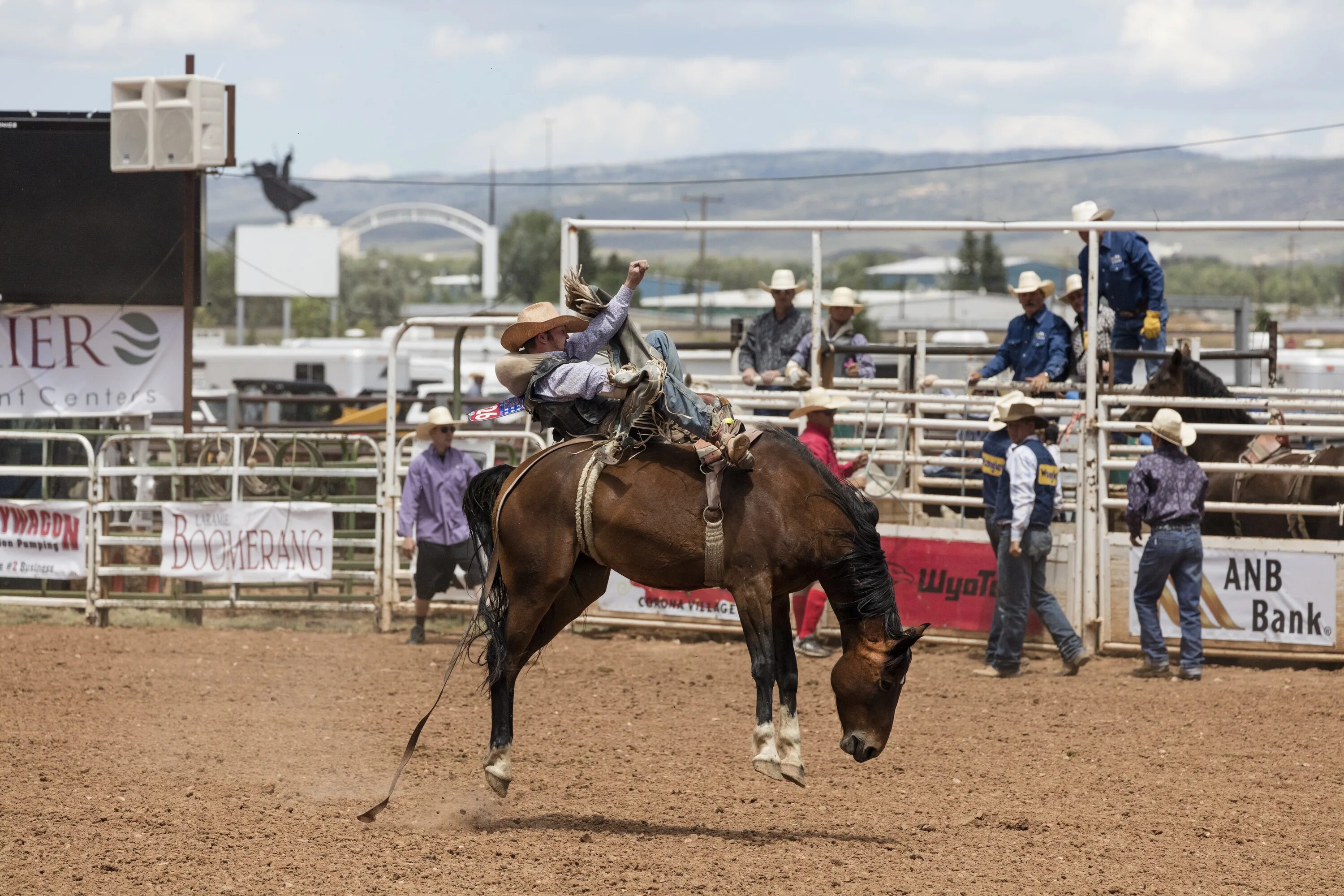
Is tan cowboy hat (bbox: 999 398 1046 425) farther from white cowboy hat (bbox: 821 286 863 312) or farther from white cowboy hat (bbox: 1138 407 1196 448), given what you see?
white cowboy hat (bbox: 821 286 863 312)

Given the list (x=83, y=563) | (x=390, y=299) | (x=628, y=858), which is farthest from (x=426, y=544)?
(x=390, y=299)

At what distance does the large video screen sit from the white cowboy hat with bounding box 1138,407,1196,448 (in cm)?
888

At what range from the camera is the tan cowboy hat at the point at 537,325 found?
6160 mm

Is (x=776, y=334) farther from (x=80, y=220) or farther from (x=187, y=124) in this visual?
(x=80, y=220)

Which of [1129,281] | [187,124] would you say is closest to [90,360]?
[187,124]

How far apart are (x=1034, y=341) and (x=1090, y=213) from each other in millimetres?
1022

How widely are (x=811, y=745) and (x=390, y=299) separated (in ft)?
425

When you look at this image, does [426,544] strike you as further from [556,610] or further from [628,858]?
[628,858]

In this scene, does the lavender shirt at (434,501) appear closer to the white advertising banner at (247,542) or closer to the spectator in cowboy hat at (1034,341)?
the white advertising banner at (247,542)

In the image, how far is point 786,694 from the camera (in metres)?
5.92

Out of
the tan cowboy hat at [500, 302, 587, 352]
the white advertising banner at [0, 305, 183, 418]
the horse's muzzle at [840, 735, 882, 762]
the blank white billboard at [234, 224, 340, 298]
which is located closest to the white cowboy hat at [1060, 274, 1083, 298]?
the tan cowboy hat at [500, 302, 587, 352]

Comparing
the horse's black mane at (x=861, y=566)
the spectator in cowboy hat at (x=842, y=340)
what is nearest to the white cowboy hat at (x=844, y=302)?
the spectator in cowboy hat at (x=842, y=340)

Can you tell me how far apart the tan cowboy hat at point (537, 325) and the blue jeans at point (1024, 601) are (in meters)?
4.46

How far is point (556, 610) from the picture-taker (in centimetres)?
642
